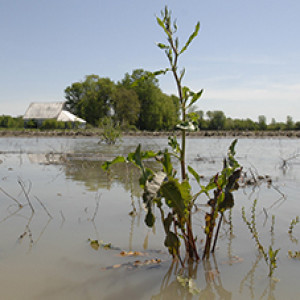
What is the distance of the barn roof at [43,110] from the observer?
6238cm

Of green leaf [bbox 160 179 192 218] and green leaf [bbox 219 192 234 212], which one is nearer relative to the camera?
green leaf [bbox 160 179 192 218]

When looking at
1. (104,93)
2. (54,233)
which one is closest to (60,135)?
(104,93)

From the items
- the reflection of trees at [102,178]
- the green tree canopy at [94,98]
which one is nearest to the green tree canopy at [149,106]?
the green tree canopy at [94,98]

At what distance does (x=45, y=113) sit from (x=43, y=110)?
129cm

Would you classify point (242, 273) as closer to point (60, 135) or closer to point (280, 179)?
point (280, 179)

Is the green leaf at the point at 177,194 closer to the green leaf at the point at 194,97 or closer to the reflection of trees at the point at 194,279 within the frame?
the reflection of trees at the point at 194,279

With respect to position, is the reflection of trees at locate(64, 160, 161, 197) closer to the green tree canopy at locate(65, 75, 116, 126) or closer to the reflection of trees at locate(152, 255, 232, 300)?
the reflection of trees at locate(152, 255, 232, 300)

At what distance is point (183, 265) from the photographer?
8.04ft

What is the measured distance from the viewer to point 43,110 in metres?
63.8

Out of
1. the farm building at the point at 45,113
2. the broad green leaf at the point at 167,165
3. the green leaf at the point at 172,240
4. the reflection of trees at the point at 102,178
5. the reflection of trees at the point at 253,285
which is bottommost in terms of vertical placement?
the reflection of trees at the point at 253,285

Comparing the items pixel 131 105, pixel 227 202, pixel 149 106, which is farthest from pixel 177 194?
pixel 149 106

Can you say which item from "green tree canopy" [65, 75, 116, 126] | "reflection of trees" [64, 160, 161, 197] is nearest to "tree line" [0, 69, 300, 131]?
"green tree canopy" [65, 75, 116, 126]

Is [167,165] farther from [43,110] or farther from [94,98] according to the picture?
[43,110]

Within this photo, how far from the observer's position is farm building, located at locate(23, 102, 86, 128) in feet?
202
